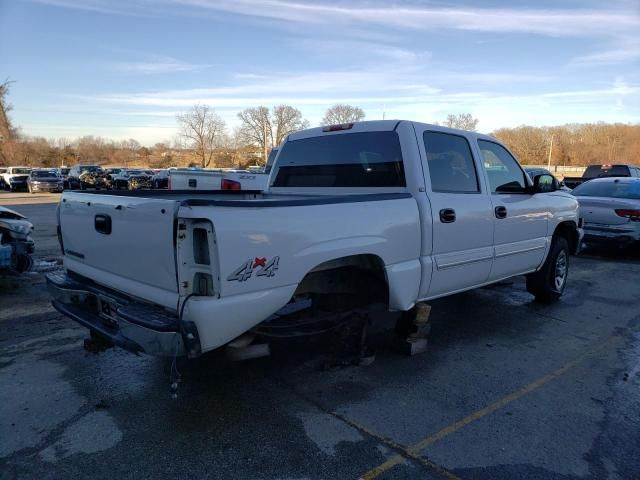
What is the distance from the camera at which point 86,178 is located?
110ft

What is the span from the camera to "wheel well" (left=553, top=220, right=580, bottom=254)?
654 cm

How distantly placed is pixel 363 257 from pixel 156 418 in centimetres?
190

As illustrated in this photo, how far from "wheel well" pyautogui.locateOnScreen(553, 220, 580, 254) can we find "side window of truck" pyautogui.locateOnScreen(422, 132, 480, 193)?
7.63ft

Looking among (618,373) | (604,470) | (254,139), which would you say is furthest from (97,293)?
(254,139)

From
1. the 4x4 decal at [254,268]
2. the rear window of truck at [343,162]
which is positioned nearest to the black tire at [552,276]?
the rear window of truck at [343,162]

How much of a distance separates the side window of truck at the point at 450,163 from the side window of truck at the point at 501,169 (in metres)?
0.30

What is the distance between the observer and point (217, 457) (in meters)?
2.94

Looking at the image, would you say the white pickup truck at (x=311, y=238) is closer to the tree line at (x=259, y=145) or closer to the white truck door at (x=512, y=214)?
the white truck door at (x=512, y=214)

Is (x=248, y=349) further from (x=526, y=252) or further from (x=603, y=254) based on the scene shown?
(x=603, y=254)

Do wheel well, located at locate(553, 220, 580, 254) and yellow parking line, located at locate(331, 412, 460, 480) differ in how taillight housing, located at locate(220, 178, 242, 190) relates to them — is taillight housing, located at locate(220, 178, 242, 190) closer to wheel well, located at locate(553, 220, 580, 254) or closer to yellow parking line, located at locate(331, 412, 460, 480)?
wheel well, located at locate(553, 220, 580, 254)

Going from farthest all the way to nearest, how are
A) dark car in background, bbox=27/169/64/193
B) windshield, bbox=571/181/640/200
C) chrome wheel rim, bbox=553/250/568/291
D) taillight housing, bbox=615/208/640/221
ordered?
1. dark car in background, bbox=27/169/64/193
2. windshield, bbox=571/181/640/200
3. taillight housing, bbox=615/208/640/221
4. chrome wheel rim, bbox=553/250/568/291

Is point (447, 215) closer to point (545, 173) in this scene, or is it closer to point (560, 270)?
point (560, 270)

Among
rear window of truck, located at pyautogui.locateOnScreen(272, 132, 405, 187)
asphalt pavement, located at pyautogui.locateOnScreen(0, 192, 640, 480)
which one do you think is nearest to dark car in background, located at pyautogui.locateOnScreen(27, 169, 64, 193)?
asphalt pavement, located at pyautogui.locateOnScreen(0, 192, 640, 480)

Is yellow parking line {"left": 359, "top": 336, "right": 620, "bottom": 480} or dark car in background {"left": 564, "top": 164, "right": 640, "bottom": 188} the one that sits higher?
dark car in background {"left": 564, "top": 164, "right": 640, "bottom": 188}
